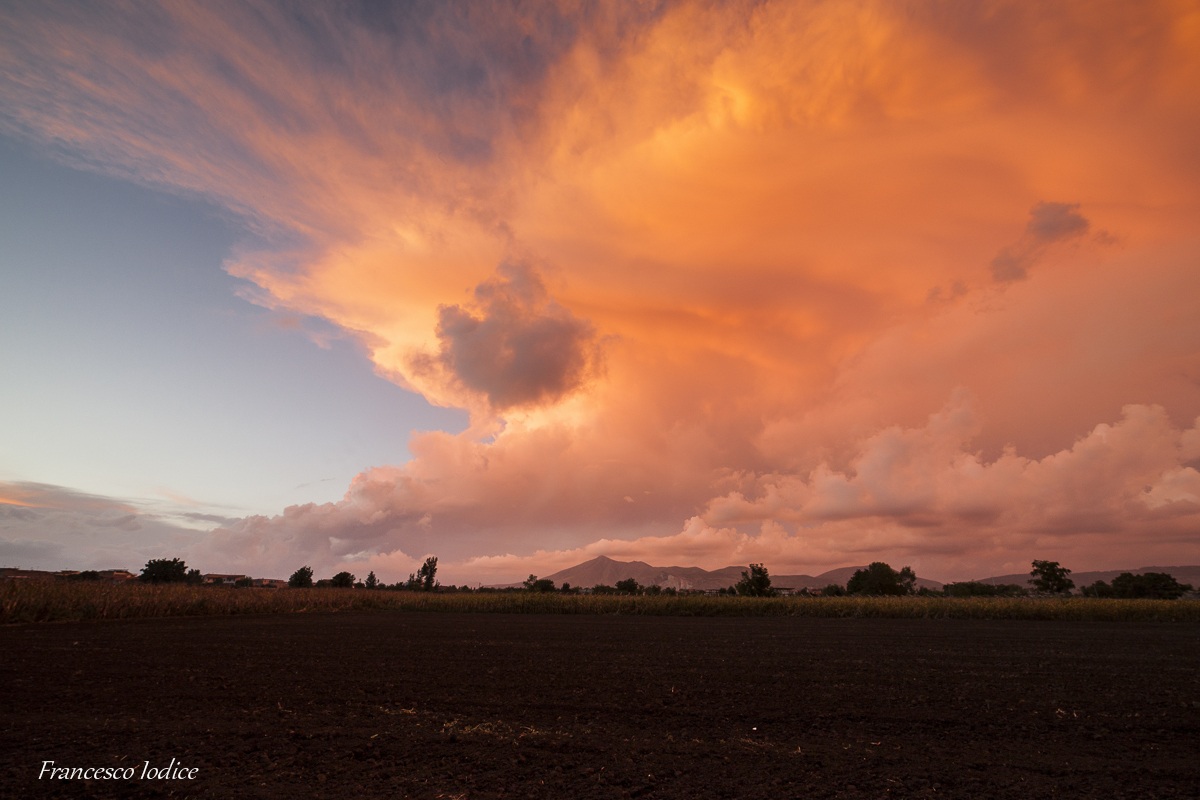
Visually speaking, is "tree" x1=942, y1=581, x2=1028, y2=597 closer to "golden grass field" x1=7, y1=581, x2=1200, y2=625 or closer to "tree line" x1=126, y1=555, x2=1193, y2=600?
"tree line" x1=126, y1=555, x2=1193, y2=600

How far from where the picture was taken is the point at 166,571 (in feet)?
273

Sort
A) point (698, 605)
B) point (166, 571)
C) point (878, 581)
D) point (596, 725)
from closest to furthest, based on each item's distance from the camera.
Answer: point (596, 725)
point (698, 605)
point (166, 571)
point (878, 581)

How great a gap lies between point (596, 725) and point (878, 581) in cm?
13554

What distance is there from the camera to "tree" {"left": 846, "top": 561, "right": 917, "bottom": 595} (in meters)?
126

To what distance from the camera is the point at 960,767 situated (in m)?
7.31

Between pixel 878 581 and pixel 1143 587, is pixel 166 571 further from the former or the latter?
pixel 1143 587

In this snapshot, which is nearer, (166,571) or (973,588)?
(166,571)

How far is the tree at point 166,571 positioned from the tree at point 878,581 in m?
115

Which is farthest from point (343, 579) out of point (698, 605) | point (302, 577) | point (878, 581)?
point (878, 581)

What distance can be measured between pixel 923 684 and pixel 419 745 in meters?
10.8

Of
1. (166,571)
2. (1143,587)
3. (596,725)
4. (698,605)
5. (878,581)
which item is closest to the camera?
(596,725)

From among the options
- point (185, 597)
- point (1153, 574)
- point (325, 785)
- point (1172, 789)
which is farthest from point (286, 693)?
point (1153, 574)

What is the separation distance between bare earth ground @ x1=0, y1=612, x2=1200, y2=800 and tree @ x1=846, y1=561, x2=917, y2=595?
120721 millimetres

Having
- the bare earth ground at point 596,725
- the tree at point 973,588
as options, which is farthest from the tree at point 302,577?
the tree at point 973,588
